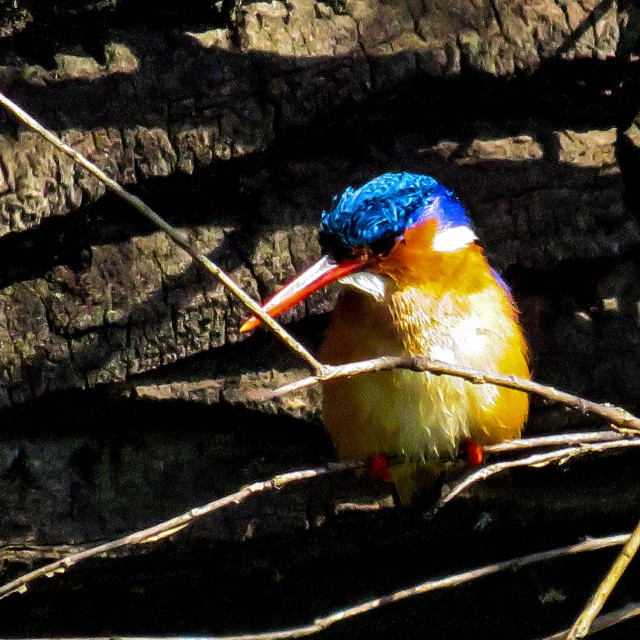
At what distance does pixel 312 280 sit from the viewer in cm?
253

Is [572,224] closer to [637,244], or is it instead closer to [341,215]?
[637,244]

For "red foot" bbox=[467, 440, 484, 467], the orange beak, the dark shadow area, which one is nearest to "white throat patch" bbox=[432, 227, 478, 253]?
the orange beak

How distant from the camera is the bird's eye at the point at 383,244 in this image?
2.62m

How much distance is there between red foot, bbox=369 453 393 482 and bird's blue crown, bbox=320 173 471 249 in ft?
2.00

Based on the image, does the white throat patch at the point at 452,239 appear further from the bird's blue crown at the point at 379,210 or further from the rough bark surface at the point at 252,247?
the rough bark surface at the point at 252,247

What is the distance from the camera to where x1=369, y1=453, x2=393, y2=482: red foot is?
2.82 metres

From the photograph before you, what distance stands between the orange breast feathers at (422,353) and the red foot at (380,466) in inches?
1.3

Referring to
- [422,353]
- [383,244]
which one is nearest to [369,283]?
[383,244]

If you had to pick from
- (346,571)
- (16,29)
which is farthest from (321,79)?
(346,571)

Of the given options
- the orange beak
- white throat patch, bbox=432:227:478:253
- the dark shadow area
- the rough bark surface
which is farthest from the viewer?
the dark shadow area

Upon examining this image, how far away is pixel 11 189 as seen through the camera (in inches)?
112

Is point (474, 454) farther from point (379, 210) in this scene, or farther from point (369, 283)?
point (379, 210)

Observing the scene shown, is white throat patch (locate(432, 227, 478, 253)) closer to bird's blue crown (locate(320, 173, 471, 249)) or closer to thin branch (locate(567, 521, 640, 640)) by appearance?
bird's blue crown (locate(320, 173, 471, 249))

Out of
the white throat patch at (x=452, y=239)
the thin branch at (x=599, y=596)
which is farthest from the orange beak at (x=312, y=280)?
the thin branch at (x=599, y=596)
